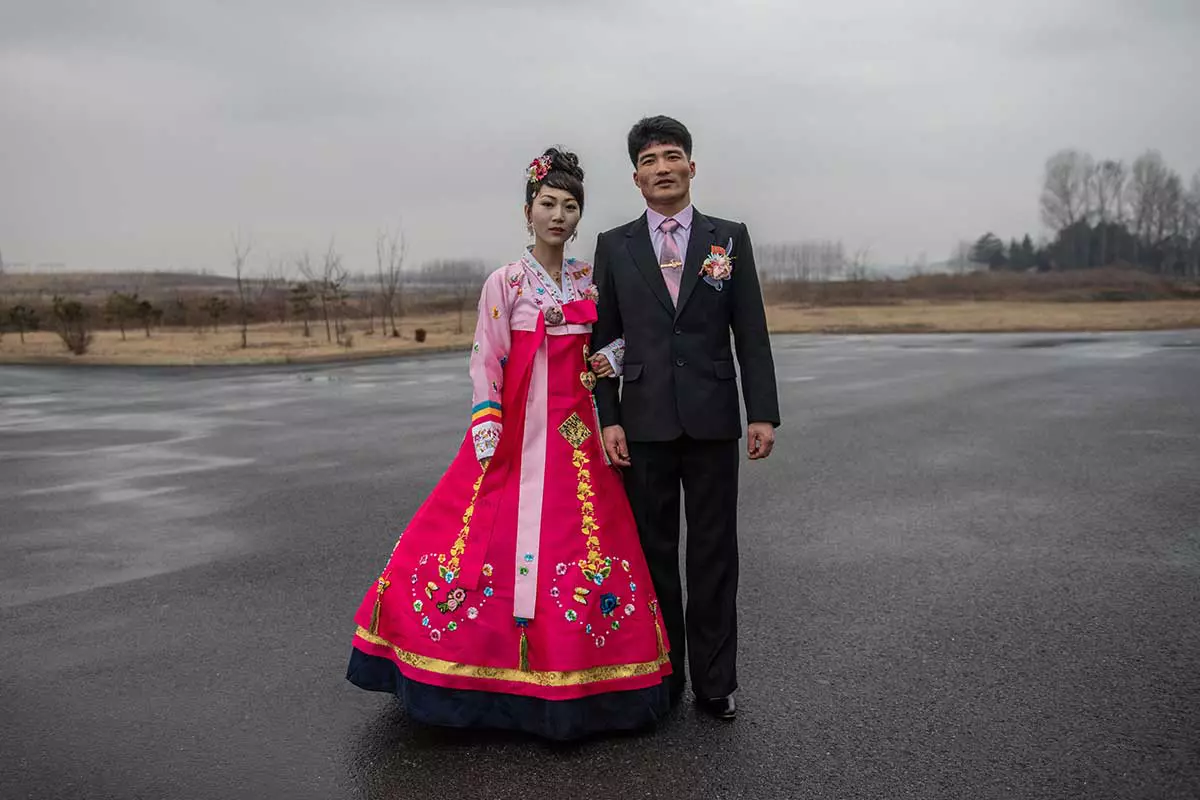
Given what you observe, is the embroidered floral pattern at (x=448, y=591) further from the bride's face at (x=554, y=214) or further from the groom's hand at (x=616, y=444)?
the bride's face at (x=554, y=214)

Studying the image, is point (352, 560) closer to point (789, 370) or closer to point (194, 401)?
point (194, 401)

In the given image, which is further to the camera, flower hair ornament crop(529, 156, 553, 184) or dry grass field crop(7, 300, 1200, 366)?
dry grass field crop(7, 300, 1200, 366)

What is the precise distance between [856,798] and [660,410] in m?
1.30

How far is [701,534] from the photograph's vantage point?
3.26 metres

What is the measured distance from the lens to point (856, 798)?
2.66 metres

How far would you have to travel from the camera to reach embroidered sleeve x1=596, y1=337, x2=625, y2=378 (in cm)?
319

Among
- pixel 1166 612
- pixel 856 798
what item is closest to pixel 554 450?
pixel 856 798

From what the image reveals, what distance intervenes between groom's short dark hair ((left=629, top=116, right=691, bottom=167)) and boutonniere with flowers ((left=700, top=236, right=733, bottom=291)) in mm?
342

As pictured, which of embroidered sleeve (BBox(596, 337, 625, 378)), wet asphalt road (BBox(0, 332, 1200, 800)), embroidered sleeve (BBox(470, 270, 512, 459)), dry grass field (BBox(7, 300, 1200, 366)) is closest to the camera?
wet asphalt road (BBox(0, 332, 1200, 800))

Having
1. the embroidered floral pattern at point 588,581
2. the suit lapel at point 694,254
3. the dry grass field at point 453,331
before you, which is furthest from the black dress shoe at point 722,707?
the dry grass field at point 453,331

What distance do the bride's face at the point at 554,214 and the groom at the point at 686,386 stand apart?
0.53 ft

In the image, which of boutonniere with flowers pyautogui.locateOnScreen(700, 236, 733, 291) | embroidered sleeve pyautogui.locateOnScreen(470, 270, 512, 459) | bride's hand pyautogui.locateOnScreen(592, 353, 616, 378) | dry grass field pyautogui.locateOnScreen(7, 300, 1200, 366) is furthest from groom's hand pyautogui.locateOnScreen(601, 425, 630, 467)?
dry grass field pyautogui.locateOnScreen(7, 300, 1200, 366)

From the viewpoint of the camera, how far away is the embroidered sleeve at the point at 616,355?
3186 mm

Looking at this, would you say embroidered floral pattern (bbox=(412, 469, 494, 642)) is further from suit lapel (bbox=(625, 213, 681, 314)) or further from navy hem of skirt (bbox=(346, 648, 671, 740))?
suit lapel (bbox=(625, 213, 681, 314))
